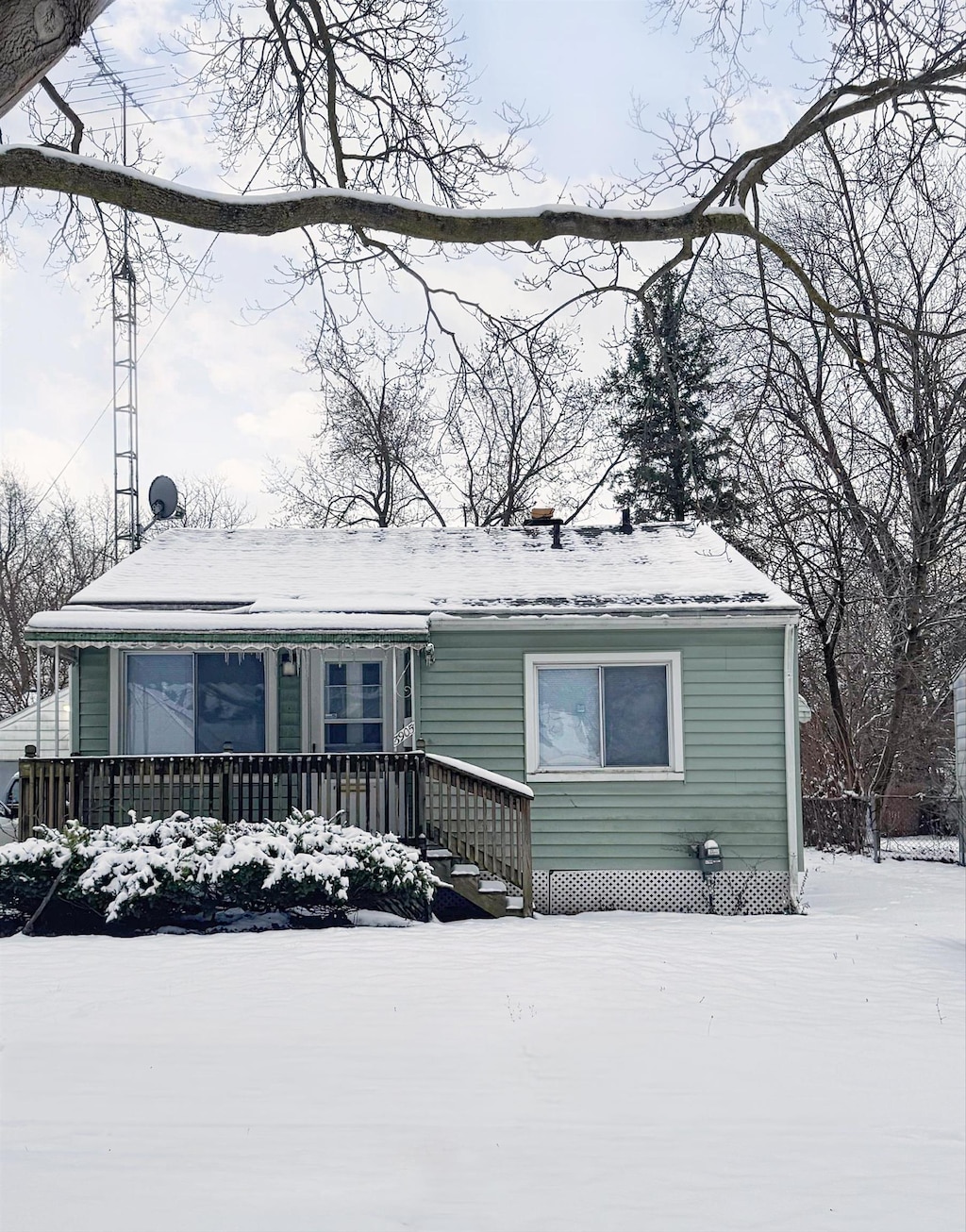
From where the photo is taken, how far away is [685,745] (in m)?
12.6

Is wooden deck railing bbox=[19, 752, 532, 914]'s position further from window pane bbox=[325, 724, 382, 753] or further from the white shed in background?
the white shed in background

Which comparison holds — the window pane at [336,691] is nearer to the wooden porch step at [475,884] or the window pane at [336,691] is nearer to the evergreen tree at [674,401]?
the wooden porch step at [475,884]

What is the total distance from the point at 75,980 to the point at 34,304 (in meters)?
5.30

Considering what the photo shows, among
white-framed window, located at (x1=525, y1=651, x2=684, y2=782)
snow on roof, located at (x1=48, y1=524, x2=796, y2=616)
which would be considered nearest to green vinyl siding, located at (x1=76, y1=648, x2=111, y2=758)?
snow on roof, located at (x1=48, y1=524, x2=796, y2=616)

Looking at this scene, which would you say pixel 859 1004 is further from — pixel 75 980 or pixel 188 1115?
pixel 75 980

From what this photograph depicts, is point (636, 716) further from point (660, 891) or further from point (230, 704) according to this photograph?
point (230, 704)

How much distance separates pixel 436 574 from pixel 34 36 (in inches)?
415

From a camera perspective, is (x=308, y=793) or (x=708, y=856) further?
(x=708, y=856)

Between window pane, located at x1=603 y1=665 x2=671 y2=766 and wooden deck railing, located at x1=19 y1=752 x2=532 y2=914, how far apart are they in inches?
68.0

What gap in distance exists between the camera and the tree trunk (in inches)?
134

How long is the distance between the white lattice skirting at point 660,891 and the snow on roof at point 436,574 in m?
2.94

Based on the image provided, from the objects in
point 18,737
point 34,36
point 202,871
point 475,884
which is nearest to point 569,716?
point 475,884

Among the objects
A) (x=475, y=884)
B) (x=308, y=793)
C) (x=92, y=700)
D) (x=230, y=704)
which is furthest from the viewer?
(x=230, y=704)

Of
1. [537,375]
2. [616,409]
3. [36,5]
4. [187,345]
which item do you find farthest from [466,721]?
[616,409]
